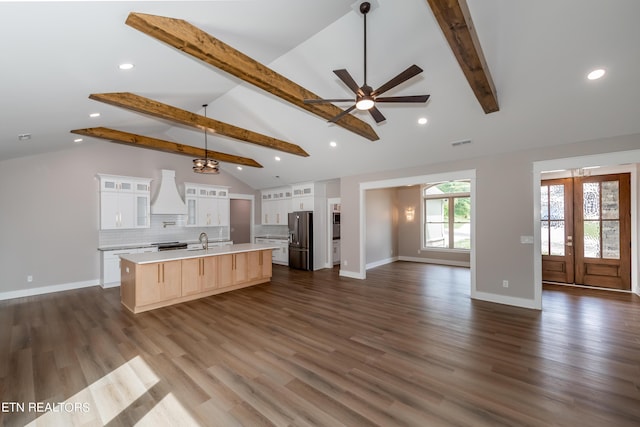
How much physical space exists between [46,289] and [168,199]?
3027mm

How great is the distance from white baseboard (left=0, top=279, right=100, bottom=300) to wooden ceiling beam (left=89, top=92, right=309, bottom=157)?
4498 millimetres

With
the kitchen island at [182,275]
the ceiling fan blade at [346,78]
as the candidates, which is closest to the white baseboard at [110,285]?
the kitchen island at [182,275]

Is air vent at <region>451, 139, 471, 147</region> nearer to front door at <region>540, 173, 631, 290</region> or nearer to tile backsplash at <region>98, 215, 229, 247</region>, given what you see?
front door at <region>540, 173, 631, 290</region>

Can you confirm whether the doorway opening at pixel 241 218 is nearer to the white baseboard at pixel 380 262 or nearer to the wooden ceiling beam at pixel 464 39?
the white baseboard at pixel 380 262

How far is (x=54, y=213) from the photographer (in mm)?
5766

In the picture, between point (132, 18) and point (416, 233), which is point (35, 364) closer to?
point (132, 18)

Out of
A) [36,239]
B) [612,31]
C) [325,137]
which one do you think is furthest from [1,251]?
[612,31]

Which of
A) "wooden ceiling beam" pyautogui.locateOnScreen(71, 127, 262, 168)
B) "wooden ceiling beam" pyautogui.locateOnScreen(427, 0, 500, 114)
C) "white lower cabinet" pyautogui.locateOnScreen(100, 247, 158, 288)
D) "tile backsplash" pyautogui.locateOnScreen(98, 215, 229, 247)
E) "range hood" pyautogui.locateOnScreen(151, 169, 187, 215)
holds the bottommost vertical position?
"white lower cabinet" pyautogui.locateOnScreen(100, 247, 158, 288)

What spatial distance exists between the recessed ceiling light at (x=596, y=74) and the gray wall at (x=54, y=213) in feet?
28.8

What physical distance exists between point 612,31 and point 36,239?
9.48 metres

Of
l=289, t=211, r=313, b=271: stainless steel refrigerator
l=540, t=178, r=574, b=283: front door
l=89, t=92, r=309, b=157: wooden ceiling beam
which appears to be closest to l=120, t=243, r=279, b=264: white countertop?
l=289, t=211, r=313, b=271: stainless steel refrigerator

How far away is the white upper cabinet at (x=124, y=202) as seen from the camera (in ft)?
20.2

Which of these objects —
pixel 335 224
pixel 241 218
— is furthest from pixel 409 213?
pixel 241 218

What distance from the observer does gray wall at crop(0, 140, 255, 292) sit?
5.29 m
